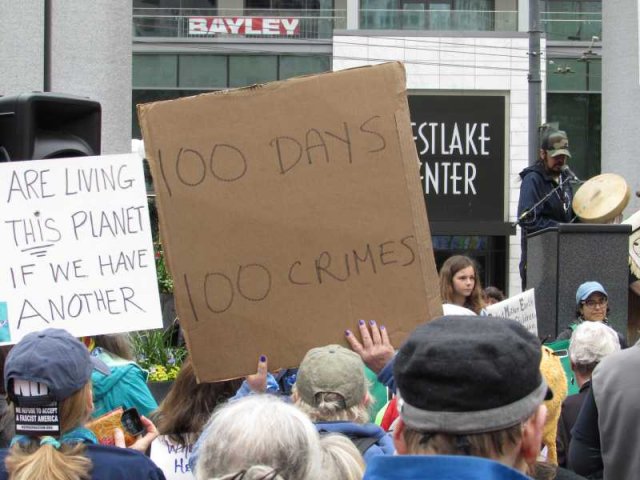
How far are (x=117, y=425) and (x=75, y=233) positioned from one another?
40.2 inches

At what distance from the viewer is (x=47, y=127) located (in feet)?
17.8

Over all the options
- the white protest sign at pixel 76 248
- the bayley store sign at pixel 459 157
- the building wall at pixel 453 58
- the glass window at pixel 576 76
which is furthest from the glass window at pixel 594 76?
the white protest sign at pixel 76 248

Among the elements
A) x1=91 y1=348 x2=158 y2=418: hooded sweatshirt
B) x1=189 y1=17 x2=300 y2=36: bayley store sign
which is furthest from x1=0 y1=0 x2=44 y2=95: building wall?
x1=189 y1=17 x2=300 y2=36: bayley store sign

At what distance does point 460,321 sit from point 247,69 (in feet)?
95.3

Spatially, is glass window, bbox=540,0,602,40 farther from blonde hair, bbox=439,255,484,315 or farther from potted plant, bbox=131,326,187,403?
blonde hair, bbox=439,255,484,315

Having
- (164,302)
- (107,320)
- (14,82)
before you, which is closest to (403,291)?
(107,320)

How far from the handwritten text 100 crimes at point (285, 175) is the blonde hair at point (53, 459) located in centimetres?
78

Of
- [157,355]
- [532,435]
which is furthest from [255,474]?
[157,355]

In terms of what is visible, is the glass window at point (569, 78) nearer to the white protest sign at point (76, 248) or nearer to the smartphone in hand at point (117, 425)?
the white protest sign at point (76, 248)

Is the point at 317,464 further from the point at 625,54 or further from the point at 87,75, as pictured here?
the point at 625,54

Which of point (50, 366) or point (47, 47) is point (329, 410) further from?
point (47, 47)

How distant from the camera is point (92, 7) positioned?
8.62 metres

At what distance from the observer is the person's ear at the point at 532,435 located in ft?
6.45

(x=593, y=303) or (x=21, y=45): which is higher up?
(x=21, y=45)
